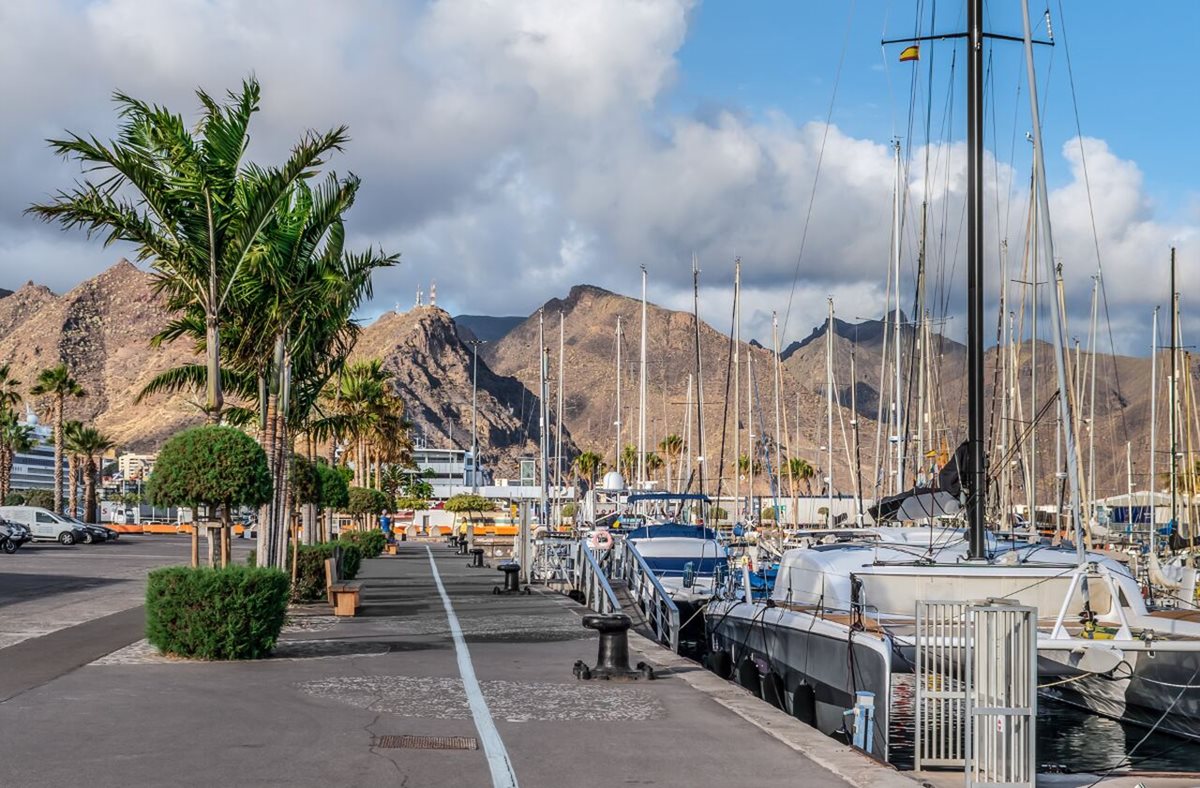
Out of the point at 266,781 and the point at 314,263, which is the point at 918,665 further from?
the point at 314,263

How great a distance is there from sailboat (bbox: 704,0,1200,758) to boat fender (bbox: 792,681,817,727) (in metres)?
0.02

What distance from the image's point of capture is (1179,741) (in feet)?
53.8

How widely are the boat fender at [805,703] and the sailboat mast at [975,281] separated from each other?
270 cm

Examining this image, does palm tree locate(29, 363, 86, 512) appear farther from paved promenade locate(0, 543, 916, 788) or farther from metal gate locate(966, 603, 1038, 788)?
metal gate locate(966, 603, 1038, 788)

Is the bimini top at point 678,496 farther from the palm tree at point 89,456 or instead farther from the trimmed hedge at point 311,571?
the palm tree at point 89,456

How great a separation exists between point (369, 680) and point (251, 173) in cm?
871

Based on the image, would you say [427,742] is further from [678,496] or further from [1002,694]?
[678,496]

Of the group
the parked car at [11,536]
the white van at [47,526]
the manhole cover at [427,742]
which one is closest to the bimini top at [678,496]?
the parked car at [11,536]

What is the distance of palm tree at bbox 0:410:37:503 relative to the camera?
93.5 metres

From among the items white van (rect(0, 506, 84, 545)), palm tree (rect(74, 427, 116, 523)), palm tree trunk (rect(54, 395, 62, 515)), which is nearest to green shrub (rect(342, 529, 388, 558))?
white van (rect(0, 506, 84, 545))

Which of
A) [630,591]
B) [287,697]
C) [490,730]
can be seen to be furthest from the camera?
[630,591]

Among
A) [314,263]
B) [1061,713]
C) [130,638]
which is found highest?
[314,263]

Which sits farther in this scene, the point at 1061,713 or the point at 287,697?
the point at 1061,713

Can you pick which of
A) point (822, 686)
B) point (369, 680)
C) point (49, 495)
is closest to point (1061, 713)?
point (822, 686)
